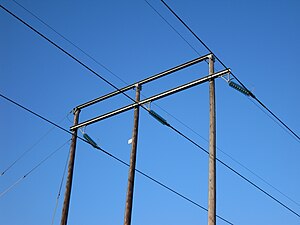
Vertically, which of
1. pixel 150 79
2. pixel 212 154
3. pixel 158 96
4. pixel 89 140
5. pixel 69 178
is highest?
pixel 150 79

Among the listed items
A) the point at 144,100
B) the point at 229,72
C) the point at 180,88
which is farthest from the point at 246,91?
the point at 144,100

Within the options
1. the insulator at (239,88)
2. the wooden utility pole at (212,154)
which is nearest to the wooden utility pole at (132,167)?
the wooden utility pole at (212,154)

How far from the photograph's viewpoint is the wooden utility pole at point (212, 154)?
496 inches

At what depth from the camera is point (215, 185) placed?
13.1 meters

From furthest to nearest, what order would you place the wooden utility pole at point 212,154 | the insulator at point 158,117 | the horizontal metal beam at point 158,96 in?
the insulator at point 158,117, the horizontal metal beam at point 158,96, the wooden utility pole at point 212,154

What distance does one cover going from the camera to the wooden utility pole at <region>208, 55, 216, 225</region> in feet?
41.3

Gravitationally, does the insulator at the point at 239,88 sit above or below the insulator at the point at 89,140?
above

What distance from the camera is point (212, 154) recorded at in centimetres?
1338

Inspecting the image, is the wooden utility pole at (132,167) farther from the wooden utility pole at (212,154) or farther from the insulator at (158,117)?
the wooden utility pole at (212,154)

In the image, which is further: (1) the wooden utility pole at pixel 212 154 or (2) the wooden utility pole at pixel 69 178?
(2) the wooden utility pole at pixel 69 178

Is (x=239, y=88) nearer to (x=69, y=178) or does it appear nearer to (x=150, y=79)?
(x=150, y=79)

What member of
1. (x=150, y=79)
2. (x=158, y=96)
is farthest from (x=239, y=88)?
(x=150, y=79)

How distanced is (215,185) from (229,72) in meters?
3.36

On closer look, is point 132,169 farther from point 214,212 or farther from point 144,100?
point 214,212
